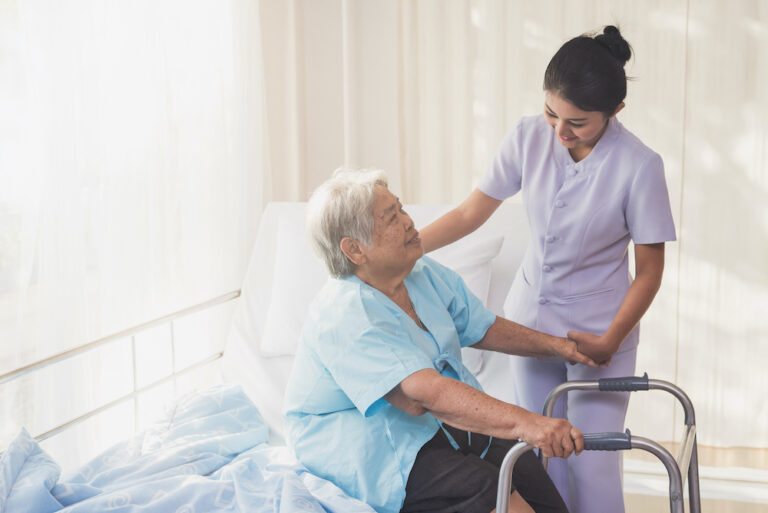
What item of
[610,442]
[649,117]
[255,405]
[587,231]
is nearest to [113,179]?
[255,405]

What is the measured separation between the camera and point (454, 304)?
5.82 feet

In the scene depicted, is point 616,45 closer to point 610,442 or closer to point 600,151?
point 600,151

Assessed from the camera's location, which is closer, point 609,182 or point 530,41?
point 609,182

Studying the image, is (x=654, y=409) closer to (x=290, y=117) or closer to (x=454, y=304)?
(x=454, y=304)

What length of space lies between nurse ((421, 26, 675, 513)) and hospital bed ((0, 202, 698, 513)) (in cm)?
40

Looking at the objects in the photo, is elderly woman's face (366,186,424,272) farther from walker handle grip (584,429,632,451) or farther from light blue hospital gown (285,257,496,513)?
walker handle grip (584,429,632,451)

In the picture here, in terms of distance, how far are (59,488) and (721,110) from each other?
260cm

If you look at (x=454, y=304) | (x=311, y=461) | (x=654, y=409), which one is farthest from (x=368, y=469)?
(x=654, y=409)

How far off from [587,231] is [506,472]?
0.62 metres

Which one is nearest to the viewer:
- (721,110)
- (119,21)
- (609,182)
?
(609,182)

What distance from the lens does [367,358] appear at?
1439mm

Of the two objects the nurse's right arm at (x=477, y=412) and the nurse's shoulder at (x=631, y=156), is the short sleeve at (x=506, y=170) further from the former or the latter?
the nurse's right arm at (x=477, y=412)

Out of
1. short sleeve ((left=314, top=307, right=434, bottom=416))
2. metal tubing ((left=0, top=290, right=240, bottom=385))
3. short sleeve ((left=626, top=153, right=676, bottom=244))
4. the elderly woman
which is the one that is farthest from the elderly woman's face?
metal tubing ((left=0, top=290, right=240, bottom=385))

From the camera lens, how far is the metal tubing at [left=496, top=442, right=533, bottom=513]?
1.24 meters
